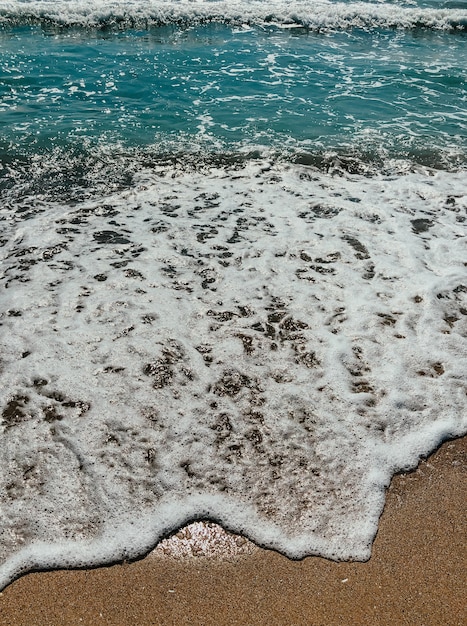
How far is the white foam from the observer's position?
279 centimetres

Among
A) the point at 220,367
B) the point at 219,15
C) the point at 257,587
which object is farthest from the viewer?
the point at 219,15

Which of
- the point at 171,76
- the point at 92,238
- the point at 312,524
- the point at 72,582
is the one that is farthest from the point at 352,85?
the point at 72,582

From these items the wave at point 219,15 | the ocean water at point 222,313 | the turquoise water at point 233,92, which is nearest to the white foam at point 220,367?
the ocean water at point 222,313

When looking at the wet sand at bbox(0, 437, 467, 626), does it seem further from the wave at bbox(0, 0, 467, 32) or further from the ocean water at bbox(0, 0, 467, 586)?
the wave at bbox(0, 0, 467, 32)

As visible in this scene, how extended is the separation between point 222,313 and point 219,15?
1639 cm

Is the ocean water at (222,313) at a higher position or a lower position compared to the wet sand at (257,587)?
higher

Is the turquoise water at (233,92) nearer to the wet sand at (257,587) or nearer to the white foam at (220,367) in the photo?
the white foam at (220,367)

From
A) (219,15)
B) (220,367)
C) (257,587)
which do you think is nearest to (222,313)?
(220,367)

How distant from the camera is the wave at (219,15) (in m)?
15.6

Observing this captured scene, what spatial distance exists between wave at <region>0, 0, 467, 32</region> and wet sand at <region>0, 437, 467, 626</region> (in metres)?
17.2

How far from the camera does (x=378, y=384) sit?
361cm

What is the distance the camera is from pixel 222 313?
169 inches

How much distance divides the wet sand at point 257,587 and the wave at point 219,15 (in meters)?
17.2

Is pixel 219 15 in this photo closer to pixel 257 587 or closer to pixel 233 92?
pixel 233 92
